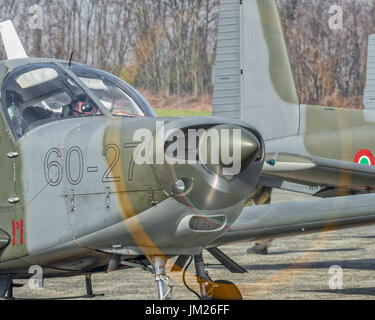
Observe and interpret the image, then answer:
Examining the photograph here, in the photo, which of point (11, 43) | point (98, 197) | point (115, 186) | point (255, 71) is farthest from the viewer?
point (255, 71)

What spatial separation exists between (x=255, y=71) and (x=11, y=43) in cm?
564

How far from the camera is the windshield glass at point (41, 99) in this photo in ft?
19.4

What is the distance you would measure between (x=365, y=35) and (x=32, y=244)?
32.0 metres

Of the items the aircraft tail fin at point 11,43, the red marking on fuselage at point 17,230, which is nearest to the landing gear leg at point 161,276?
the red marking on fuselage at point 17,230

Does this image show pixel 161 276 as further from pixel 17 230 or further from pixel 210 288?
pixel 17 230

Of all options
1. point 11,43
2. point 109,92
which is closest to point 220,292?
point 109,92

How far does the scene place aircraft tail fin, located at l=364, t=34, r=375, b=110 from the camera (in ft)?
59.5

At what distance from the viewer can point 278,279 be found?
991 cm

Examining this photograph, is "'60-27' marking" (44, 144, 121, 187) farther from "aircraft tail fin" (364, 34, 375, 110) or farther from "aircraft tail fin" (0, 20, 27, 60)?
"aircraft tail fin" (364, 34, 375, 110)

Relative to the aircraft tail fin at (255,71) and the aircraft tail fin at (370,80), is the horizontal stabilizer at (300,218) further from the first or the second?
the aircraft tail fin at (370,80)

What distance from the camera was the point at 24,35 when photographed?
103 ft

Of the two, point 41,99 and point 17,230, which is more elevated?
point 41,99

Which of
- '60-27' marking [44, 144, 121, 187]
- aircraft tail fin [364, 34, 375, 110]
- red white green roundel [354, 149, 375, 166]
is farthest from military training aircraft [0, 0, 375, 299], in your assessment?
aircraft tail fin [364, 34, 375, 110]

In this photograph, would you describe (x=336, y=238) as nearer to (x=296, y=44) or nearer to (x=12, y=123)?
(x=12, y=123)
